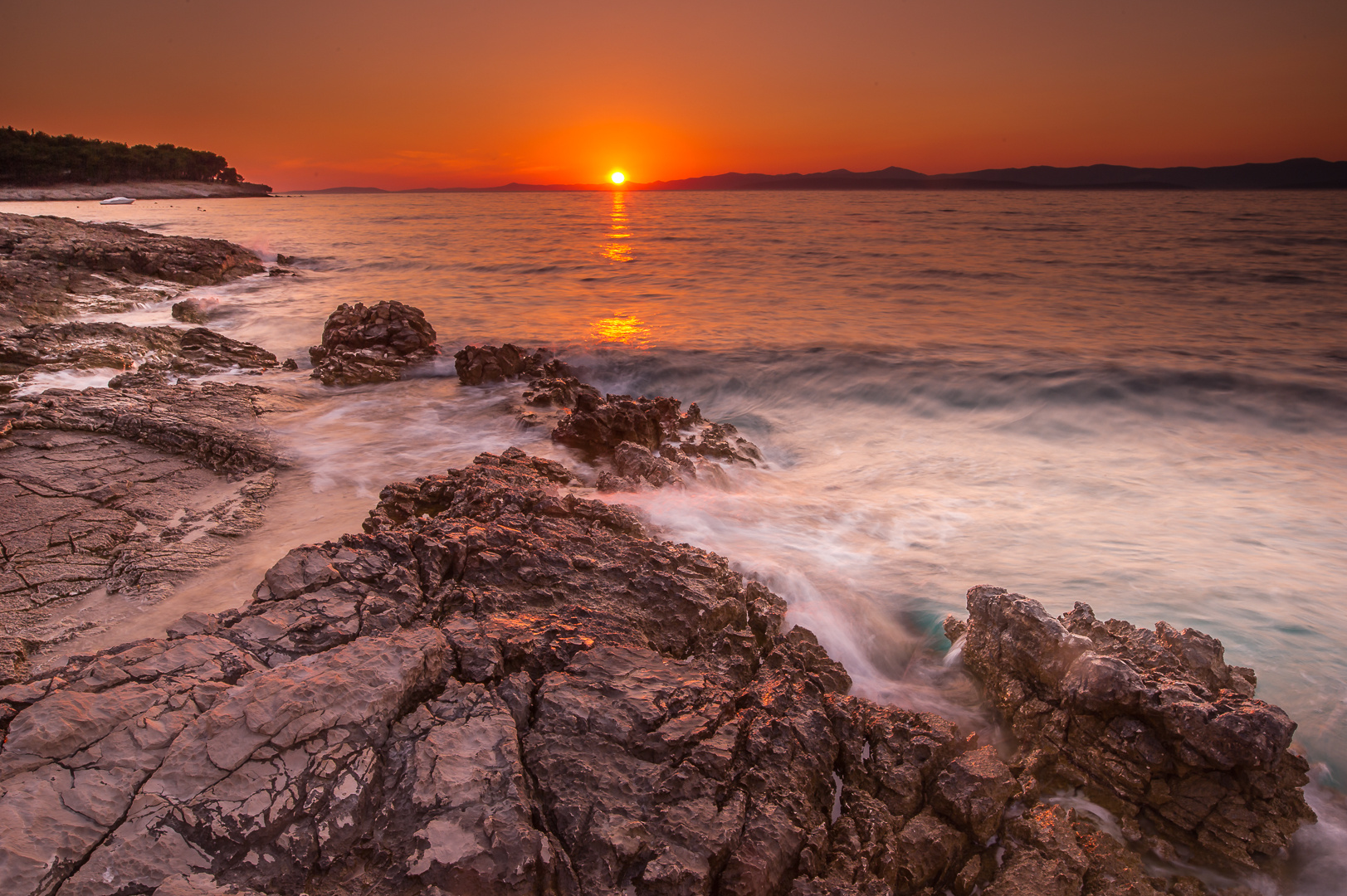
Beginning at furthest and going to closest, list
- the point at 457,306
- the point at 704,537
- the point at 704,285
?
Result: the point at 704,285
the point at 457,306
the point at 704,537

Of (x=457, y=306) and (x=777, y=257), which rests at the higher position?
(x=777, y=257)

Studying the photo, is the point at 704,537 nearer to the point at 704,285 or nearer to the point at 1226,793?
the point at 1226,793

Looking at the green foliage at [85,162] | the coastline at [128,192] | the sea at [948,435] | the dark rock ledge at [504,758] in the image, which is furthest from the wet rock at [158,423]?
the green foliage at [85,162]

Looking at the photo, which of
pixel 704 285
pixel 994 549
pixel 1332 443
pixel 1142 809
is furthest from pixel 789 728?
pixel 704 285

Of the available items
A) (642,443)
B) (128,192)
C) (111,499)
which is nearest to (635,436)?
(642,443)

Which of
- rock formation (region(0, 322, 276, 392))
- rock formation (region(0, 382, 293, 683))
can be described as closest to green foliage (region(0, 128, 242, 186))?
rock formation (region(0, 322, 276, 392))

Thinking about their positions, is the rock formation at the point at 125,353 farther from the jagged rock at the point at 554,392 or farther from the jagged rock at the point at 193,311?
the jagged rock at the point at 554,392

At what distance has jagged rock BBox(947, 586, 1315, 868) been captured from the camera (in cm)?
259

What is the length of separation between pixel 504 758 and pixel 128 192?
11123 cm

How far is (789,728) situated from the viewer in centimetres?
253

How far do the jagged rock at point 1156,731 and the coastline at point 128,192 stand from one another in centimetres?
8411

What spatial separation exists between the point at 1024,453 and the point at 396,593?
730 centimetres

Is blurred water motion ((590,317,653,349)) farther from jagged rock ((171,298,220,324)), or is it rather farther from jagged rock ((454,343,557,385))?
jagged rock ((171,298,220,324))

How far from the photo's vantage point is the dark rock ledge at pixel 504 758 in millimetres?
1879
